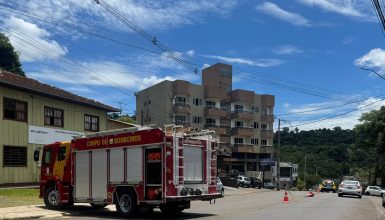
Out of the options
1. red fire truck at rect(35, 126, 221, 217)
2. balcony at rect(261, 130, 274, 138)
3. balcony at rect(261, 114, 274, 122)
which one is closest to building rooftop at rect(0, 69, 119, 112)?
red fire truck at rect(35, 126, 221, 217)

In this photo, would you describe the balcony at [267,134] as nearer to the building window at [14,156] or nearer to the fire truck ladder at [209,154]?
the building window at [14,156]

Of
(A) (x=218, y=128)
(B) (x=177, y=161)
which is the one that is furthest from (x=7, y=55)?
(B) (x=177, y=161)

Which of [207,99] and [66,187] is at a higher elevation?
[207,99]

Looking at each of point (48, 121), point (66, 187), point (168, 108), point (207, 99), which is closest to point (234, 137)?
point (207, 99)

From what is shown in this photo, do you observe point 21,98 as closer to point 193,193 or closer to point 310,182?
point 193,193

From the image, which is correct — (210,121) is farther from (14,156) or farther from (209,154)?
(209,154)

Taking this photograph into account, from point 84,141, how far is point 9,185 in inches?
531

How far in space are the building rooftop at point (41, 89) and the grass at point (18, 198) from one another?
661 centimetres

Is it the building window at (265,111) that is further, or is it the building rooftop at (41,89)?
the building window at (265,111)

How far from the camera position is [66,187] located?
20.4 metres

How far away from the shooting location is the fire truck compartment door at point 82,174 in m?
19.4

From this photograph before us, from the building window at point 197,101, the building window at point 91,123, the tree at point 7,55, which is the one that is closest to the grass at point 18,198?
the building window at point 91,123

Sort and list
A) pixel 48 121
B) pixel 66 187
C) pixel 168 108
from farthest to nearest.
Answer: pixel 168 108, pixel 48 121, pixel 66 187

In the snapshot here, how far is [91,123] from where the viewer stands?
38.9 meters
